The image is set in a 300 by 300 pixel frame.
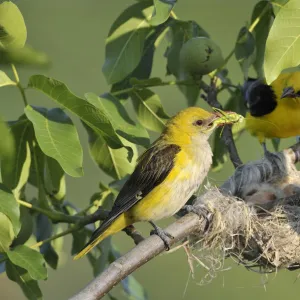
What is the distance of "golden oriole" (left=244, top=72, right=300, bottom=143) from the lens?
12.8ft

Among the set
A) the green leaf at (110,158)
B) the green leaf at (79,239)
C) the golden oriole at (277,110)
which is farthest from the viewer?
the golden oriole at (277,110)

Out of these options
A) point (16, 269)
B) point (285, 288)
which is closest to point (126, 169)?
point (16, 269)

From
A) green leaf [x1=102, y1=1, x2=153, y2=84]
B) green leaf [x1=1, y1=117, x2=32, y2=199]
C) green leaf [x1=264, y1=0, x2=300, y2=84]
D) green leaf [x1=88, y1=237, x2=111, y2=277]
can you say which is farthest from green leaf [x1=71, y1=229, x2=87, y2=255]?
green leaf [x1=264, y1=0, x2=300, y2=84]

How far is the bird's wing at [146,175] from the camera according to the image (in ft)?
9.29

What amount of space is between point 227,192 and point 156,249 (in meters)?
0.71

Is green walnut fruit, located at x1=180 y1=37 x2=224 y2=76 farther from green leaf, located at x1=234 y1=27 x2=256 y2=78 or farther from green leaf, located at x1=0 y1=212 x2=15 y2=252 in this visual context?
green leaf, located at x1=0 y1=212 x2=15 y2=252

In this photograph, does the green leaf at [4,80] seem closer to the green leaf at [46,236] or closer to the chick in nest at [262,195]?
the green leaf at [46,236]

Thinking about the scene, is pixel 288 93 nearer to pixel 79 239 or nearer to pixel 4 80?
pixel 79 239

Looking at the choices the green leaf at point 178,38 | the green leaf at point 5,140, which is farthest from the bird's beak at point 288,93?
the green leaf at point 5,140

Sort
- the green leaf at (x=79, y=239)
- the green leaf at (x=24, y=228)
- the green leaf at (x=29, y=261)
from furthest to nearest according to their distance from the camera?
the green leaf at (x=79, y=239), the green leaf at (x=24, y=228), the green leaf at (x=29, y=261)

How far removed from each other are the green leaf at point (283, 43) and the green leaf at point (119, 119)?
474mm

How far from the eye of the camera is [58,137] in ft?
8.18

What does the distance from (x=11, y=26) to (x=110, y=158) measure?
718 mm

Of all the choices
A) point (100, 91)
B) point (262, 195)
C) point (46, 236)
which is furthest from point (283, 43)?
point (100, 91)
